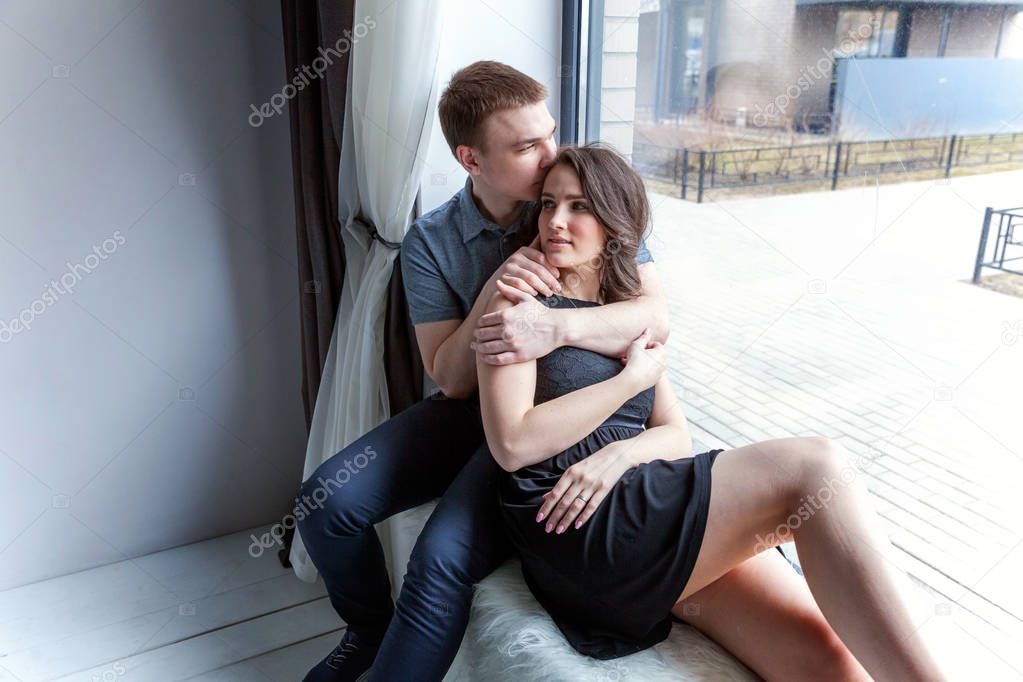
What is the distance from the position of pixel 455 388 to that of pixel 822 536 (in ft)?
2.45

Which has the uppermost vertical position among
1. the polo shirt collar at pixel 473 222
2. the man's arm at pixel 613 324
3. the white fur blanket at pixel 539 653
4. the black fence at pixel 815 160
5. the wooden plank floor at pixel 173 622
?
the black fence at pixel 815 160

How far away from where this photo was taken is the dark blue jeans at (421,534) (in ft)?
3.96

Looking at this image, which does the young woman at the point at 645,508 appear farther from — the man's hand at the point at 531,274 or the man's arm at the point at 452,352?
the man's arm at the point at 452,352

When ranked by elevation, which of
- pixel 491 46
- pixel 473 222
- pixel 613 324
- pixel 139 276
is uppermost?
pixel 491 46

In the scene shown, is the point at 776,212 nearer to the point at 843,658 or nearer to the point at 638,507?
the point at 638,507

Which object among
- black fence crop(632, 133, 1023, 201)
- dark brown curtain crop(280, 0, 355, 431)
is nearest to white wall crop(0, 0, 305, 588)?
dark brown curtain crop(280, 0, 355, 431)

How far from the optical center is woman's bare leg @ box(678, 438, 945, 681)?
903 millimetres

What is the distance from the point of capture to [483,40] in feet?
5.71

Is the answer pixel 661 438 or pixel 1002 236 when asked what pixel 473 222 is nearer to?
pixel 661 438

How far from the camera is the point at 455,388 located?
1.49 meters

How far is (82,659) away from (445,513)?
119cm

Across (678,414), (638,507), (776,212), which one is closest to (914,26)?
(776,212)

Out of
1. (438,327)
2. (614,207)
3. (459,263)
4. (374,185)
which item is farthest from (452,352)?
(374,185)

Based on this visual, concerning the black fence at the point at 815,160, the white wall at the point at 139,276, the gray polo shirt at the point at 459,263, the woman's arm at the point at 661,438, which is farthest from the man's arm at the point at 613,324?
the white wall at the point at 139,276
